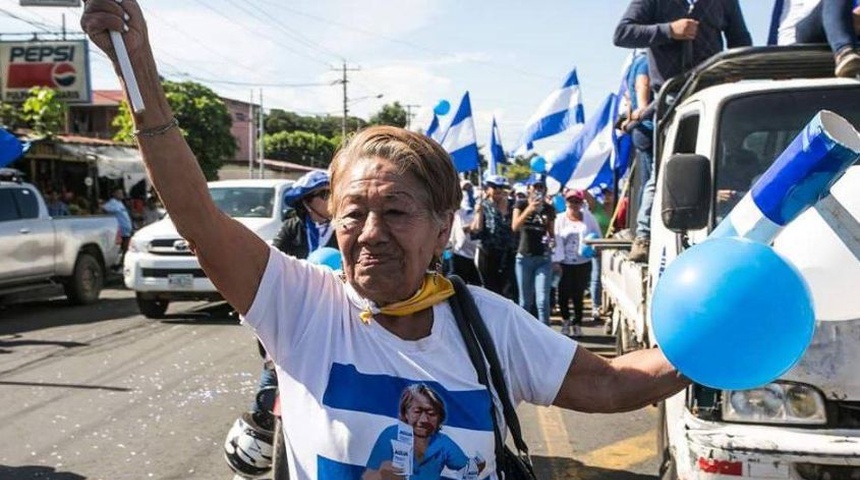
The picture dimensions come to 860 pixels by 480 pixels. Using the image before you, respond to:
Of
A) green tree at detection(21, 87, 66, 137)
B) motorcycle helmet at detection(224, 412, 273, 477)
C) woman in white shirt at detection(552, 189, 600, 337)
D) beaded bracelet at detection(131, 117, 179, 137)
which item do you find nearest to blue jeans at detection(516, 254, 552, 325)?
woman in white shirt at detection(552, 189, 600, 337)

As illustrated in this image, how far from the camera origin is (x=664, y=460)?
436 centimetres

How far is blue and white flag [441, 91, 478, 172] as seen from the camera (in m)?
12.8

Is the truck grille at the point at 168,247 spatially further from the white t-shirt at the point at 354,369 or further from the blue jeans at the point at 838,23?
the white t-shirt at the point at 354,369

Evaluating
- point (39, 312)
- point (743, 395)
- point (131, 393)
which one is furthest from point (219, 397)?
point (39, 312)

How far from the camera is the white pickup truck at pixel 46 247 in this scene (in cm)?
1214

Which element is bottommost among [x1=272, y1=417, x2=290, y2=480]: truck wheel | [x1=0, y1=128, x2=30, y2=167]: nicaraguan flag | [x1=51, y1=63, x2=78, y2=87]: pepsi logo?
[x1=272, y1=417, x2=290, y2=480]: truck wheel

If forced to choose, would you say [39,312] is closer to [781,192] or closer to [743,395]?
[743,395]

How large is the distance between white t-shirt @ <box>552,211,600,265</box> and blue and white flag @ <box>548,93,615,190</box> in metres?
1.40

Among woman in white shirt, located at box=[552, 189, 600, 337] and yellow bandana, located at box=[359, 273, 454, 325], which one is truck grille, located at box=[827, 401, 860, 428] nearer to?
yellow bandana, located at box=[359, 273, 454, 325]

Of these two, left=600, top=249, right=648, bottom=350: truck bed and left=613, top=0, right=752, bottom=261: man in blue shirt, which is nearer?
left=600, top=249, right=648, bottom=350: truck bed

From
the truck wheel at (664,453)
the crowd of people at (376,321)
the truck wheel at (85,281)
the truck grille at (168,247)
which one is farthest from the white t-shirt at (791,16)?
the truck wheel at (85,281)

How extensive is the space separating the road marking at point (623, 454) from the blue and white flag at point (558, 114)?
8.30 m

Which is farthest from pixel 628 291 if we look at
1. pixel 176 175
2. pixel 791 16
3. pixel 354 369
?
pixel 176 175

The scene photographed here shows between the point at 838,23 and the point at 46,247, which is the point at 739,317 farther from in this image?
the point at 46,247
